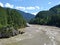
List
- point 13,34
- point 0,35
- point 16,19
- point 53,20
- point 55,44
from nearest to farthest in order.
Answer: point 55,44 → point 0,35 → point 13,34 → point 16,19 → point 53,20

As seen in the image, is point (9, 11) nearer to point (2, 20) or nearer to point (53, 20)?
point (2, 20)

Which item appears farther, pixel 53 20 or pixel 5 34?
pixel 53 20

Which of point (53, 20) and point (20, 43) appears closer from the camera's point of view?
point (20, 43)

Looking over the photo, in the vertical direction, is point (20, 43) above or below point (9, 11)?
below

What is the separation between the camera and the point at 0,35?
7638cm

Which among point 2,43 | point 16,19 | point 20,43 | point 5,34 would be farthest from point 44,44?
point 16,19

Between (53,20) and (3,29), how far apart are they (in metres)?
101

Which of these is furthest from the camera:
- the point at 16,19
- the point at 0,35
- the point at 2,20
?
the point at 16,19

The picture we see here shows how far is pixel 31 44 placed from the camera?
201 ft

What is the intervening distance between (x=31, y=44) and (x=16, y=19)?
71.3 meters

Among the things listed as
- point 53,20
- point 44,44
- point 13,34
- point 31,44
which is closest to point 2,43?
point 31,44

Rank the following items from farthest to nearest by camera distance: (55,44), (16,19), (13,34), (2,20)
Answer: (16,19) < (2,20) < (13,34) < (55,44)

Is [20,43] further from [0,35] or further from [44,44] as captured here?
[0,35]

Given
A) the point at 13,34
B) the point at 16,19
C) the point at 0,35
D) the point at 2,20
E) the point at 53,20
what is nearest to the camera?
the point at 0,35
